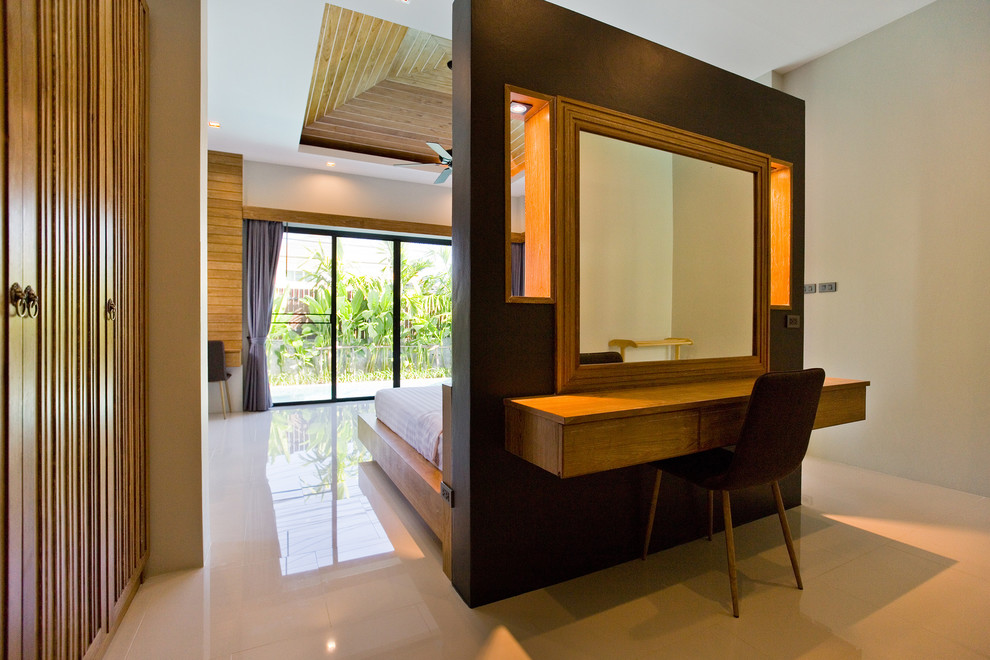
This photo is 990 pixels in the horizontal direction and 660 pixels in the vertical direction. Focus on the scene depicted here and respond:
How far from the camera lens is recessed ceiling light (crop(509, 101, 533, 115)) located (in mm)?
1998

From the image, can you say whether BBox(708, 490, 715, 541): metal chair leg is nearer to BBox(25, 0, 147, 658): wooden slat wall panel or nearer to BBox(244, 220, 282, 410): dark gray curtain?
BBox(25, 0, 147, 658): wooden slat wall panel

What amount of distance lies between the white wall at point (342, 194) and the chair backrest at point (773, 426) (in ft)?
17.3

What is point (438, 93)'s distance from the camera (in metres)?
4.54

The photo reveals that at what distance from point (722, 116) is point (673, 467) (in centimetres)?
185

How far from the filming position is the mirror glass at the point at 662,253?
6.97 ft

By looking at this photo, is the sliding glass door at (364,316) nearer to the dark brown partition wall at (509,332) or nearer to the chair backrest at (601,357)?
the dark brown partition wall at (509,332)

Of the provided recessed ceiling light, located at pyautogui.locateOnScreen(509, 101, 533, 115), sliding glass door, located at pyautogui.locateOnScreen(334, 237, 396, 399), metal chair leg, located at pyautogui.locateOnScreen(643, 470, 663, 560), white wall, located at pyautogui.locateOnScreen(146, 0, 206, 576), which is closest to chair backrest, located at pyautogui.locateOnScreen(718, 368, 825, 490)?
metal chair leg, located at pyautogui.locateOnScreen(643, 470, 663, 560)

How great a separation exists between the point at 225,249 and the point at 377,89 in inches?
98.7

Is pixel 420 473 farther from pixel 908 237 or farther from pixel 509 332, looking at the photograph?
pixel 908 237

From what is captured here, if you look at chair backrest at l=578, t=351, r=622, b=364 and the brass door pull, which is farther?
chair backrest at l=578, t=351, r=622, b=364

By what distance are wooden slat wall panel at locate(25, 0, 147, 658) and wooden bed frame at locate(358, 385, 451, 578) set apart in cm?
121

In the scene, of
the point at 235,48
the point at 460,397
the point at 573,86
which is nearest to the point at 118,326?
the point at 460,397

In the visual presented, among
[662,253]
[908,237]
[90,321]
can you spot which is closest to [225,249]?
[90,321]

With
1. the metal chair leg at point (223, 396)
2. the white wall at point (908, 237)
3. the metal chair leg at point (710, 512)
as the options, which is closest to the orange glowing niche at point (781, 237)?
the metal chair leg at point (710, 512)
